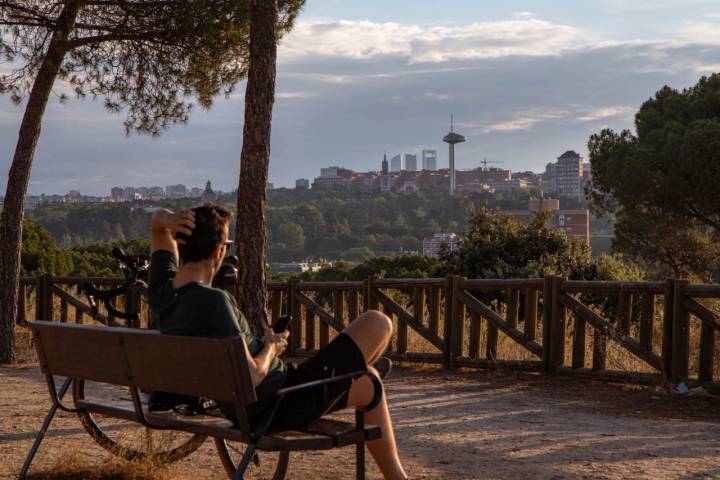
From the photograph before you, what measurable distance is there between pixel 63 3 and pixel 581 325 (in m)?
7.96

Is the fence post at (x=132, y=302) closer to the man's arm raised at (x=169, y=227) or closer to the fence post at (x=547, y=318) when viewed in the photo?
the fence post at (x=547, y=318)

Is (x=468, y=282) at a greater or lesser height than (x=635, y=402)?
greater

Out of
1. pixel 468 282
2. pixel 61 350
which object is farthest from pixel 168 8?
pixel 61 350

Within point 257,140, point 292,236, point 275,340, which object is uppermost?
point 257,140

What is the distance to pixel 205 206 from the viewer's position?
483cm

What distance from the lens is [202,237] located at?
15.7ft

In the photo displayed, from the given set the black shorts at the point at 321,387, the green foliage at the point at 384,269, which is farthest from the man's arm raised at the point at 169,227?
the green foliage at the point at 384,269

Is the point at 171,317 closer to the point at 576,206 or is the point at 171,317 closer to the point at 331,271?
the point at 331,271

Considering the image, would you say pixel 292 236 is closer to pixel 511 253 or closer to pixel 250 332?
pixel 511 253

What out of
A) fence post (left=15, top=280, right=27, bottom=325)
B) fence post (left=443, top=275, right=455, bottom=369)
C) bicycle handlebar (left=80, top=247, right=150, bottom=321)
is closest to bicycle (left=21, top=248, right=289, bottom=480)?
bicycle handlebar (left=80, top=247, right=150, bottom=321)

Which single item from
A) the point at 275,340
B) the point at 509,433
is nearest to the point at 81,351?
the point at 275,340

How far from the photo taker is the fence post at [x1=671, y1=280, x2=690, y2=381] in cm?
970

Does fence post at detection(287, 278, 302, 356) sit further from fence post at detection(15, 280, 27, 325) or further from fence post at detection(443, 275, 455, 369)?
fence post at detection(15, 280, 27, 325)

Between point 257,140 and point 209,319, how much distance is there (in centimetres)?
414
